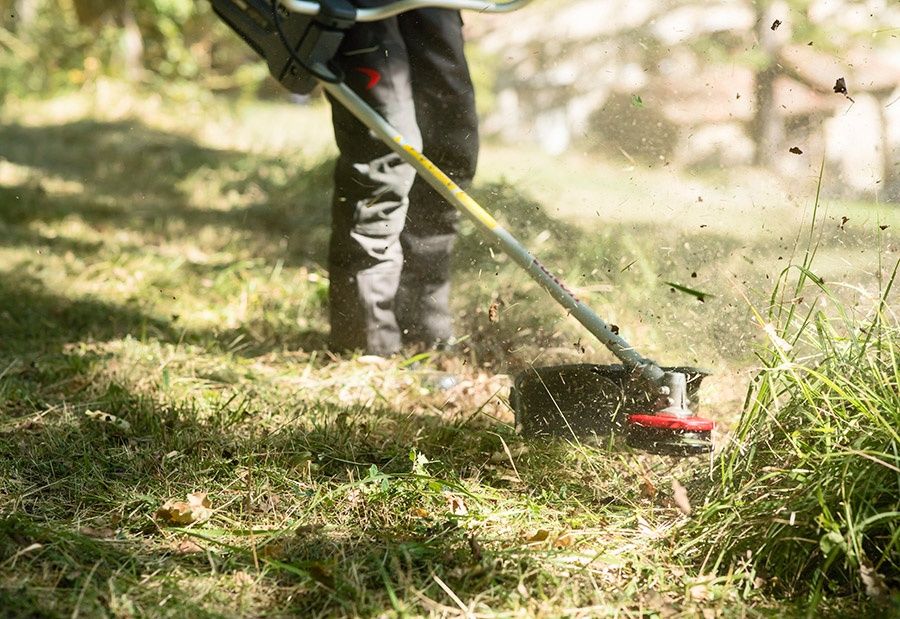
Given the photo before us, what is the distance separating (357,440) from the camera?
2.36m

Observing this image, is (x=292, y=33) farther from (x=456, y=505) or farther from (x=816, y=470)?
(x=816, y=470)

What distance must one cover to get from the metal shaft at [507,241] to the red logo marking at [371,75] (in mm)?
136

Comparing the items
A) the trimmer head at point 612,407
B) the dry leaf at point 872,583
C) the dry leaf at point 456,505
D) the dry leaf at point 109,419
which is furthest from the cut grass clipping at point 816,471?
the dry leaf at point 109,419

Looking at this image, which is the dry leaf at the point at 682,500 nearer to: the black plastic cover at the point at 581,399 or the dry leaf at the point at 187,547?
the black plastic cover at the point at 581,399

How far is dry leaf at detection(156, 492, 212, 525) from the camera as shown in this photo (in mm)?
1971

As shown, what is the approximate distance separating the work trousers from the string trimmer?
222 millimetres

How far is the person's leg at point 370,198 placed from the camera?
8.98 feet

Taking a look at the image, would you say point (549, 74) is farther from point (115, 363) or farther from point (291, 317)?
point (115, 363)

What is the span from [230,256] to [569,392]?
2.33 meters

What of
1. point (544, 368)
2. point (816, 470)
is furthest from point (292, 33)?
point (816, 470)

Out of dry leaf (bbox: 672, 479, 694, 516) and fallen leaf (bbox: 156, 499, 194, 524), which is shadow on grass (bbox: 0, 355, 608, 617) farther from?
dry leaf (bbox: 672, 479, 694, 516)

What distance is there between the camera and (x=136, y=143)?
640 cm

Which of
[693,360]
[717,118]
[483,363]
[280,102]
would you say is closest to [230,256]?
[483,363]

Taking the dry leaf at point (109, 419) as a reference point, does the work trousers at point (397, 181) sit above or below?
above
